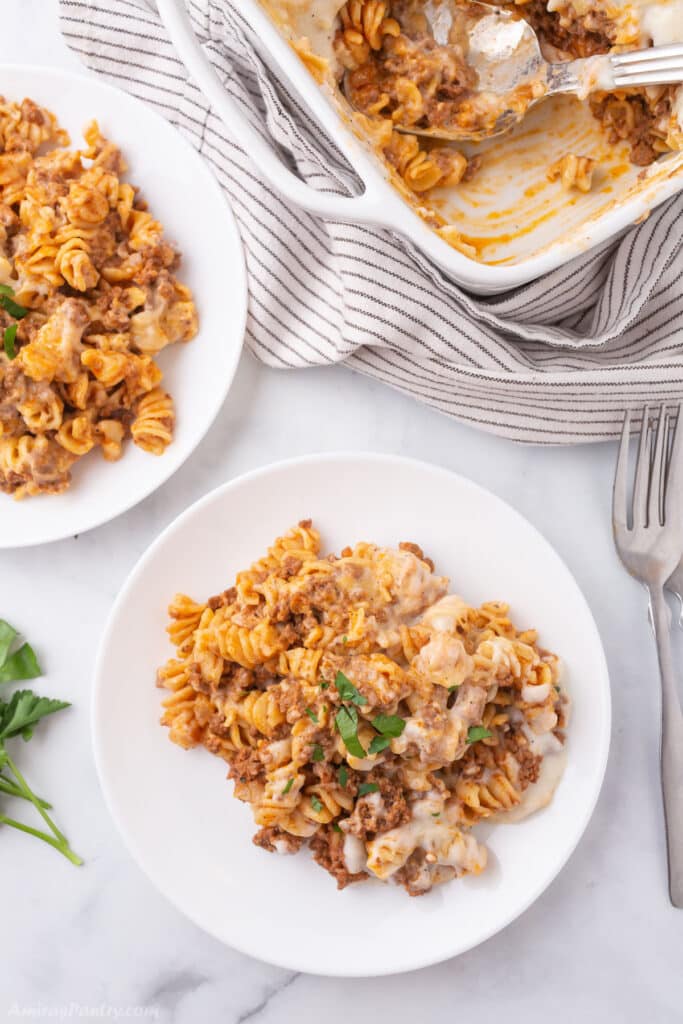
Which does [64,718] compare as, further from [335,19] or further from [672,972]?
[335,19]

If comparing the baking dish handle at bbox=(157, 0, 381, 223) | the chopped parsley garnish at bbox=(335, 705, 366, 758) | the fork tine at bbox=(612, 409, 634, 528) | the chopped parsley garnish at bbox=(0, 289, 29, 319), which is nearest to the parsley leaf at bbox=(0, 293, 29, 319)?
the chopped parsley garnish at bbox=(0, 289, 29, 319)

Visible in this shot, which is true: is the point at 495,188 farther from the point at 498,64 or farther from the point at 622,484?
the point at 622,484

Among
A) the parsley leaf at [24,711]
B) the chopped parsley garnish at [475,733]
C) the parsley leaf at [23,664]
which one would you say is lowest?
the chopped parsley garnish at [475,733]

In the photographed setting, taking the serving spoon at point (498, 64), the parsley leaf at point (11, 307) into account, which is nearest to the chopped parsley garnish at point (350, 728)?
the parsley leaf at point (11, 307)

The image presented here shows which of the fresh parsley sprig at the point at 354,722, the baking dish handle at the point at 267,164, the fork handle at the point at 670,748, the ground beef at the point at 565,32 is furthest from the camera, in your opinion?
the fork handle at the point at 670,748

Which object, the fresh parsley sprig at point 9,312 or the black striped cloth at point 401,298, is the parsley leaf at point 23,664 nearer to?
the fresh parsley sprig at point 9,312

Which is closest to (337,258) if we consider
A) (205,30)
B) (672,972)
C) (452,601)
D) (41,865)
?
(205,30)

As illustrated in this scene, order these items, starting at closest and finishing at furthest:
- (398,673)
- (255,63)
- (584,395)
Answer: (398,673) → (255,63) → (584,395)
